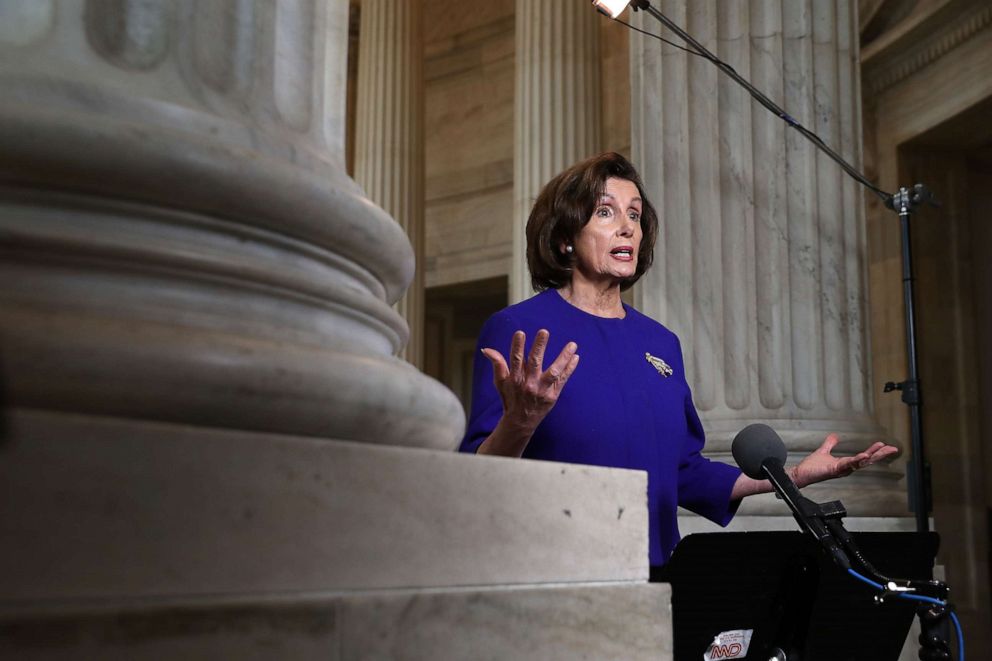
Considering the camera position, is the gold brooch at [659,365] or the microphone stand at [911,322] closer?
the gold brooch at [659,365]

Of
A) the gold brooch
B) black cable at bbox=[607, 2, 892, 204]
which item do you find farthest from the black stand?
the gold brooch

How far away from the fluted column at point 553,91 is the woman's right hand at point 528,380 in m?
9.51

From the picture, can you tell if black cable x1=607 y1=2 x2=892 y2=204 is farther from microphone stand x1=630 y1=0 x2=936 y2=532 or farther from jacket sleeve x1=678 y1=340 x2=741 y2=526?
jacket sleeve x1=678 y1=340 x2=741 y2=526

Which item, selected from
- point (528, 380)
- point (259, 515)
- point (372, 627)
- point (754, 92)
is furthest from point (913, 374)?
point (259, 515)

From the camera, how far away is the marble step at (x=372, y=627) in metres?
1.39

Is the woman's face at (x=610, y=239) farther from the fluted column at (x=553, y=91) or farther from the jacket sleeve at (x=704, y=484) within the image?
the fluted column at (x=553, y=91)

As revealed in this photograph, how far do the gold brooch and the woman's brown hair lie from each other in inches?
11.7

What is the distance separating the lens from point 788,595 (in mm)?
2701

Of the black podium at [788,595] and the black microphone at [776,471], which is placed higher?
the black microphone at [776,471]

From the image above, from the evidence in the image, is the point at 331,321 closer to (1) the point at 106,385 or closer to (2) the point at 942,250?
(1) the point at 106,385

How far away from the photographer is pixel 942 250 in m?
12.4

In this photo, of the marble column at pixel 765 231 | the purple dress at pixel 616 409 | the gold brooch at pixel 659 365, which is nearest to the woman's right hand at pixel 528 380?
the purple dress at pixel 616 409

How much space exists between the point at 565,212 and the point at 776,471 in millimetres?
1358

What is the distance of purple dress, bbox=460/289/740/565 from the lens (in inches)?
128
